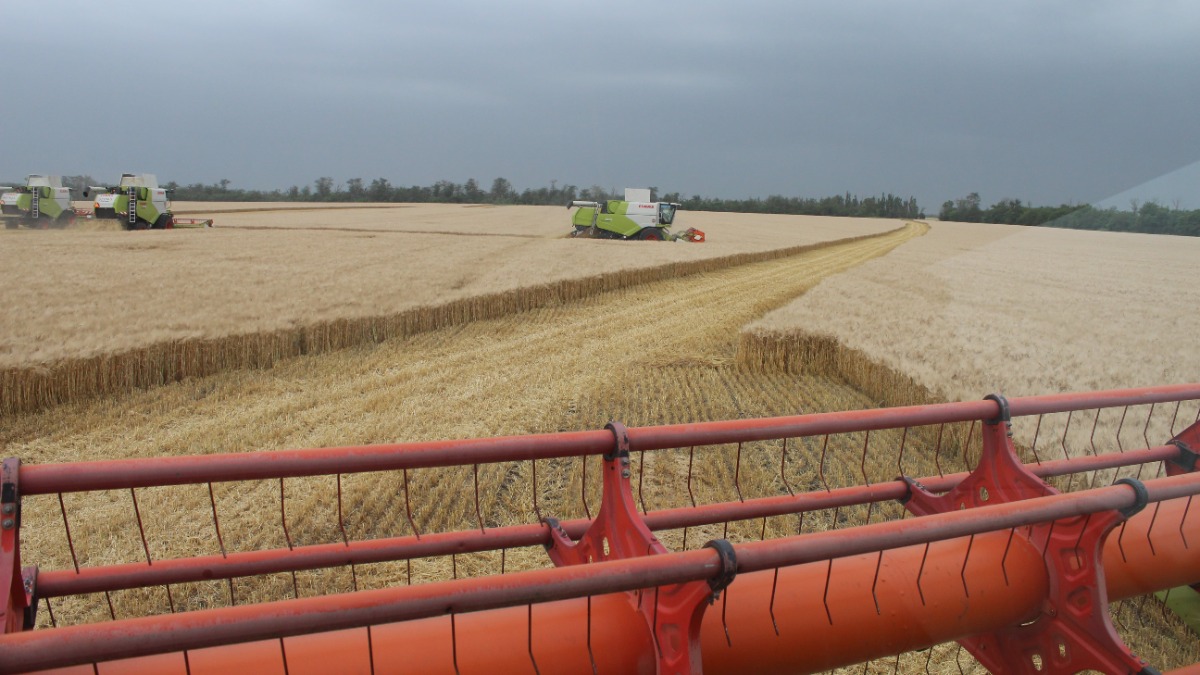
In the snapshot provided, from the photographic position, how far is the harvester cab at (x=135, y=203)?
1011 inches

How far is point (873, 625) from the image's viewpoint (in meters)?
2.10

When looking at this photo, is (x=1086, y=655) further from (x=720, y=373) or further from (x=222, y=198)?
(x=222, y=198)

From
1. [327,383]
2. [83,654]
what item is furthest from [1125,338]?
[83,654]

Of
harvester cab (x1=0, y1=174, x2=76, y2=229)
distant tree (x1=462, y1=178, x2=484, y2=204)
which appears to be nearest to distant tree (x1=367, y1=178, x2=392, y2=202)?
distant tree (x1=462, y1=178, x2=484, y2=204)

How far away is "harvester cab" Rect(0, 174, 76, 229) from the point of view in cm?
2755

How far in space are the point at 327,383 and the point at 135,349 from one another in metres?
1.81

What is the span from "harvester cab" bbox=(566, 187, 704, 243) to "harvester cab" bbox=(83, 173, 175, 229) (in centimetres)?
1473

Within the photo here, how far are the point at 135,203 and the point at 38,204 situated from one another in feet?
16.9

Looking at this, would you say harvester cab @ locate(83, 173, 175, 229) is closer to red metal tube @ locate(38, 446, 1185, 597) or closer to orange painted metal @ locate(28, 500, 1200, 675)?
red metal tube @ locate(38, 446, 1185, 597)

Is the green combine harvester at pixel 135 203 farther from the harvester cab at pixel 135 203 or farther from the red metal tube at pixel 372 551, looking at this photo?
the red metal tube at pixel 372 551

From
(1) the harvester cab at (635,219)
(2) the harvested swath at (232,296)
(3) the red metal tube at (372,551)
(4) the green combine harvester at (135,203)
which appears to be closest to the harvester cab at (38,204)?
(4) the green combine harvester at (135,203)

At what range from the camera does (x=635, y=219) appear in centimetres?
2755

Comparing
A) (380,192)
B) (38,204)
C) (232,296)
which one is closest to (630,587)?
(232,296)

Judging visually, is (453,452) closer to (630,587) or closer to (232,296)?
(630,587)
